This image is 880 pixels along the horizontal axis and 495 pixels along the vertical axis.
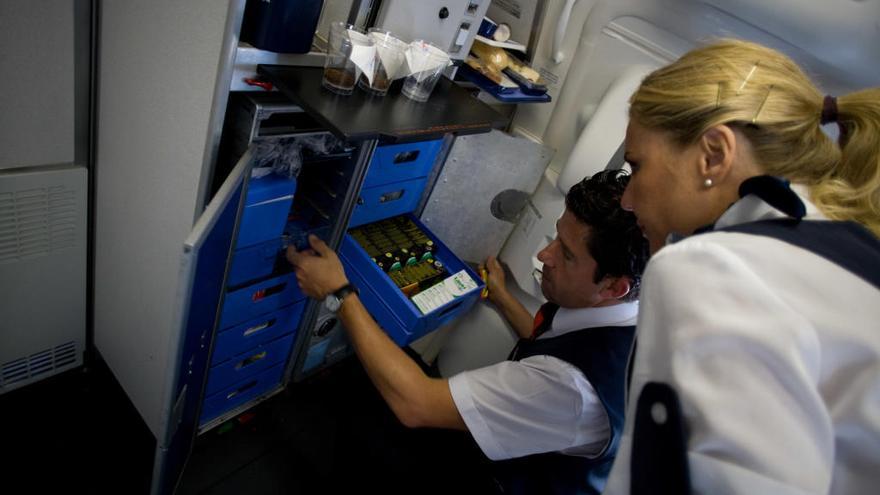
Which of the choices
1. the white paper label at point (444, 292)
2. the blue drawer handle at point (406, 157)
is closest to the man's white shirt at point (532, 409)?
the white paper label at point (444, 292)

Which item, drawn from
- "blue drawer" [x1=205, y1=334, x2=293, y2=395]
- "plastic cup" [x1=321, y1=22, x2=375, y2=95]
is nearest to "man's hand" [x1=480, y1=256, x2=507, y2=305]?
"blue drawer" [x1=205, y1=334, x2=293, y2=395]

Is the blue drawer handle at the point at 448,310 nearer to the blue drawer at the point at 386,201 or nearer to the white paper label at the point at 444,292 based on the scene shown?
the white paper label at the point at 444,292

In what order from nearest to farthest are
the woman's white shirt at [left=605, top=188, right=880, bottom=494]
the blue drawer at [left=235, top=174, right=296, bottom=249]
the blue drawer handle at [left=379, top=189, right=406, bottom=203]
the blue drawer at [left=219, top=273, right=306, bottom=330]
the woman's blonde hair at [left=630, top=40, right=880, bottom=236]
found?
the woman's white shirt at [left=605, top=188, right=880, bottom=494] → the woman's blonde hair at [left=630, top=40, right=880, bottom=236] → the blue drawer at [left=235, top=174, right=296, bottom=249] → the blue drawer at [left=219, top=273, right=306, bottom=330] → the blue drawer handle at [left=379, top=189, right=406, bottom=203]

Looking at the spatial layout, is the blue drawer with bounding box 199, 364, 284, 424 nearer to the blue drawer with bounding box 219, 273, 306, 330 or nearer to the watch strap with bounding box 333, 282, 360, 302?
the blue drawer with bounding box 219, 273, 306, 330

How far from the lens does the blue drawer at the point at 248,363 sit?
4.99 feet

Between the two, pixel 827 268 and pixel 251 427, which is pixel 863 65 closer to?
pixel 827 268

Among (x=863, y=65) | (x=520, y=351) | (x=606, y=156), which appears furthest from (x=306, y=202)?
(x=863, y=65)

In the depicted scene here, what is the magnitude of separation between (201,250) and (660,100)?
81 centimetres

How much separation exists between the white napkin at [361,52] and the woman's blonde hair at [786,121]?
25.9 inches

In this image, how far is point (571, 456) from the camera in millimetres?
1076

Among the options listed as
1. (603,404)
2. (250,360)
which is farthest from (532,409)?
(250,360)

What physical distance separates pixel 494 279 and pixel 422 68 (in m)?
0.94

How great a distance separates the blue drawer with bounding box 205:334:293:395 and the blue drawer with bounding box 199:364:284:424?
0.03 meters

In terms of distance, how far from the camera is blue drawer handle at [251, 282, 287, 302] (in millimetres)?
1388
